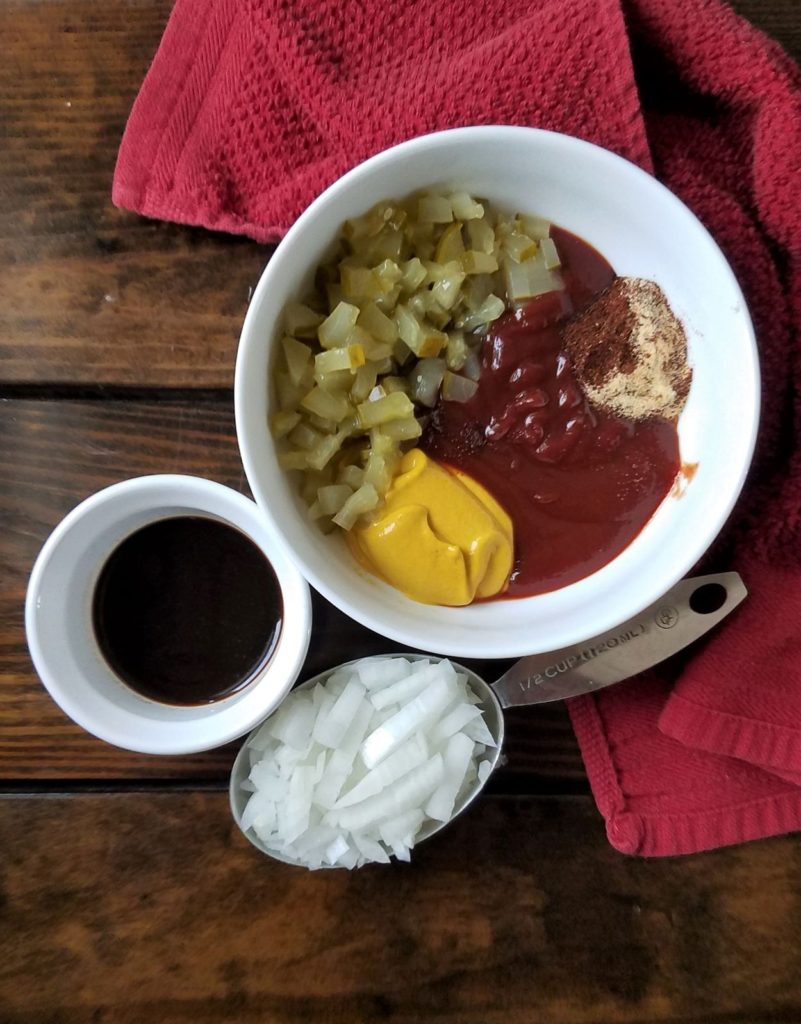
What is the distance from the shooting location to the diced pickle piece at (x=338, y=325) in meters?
0.81

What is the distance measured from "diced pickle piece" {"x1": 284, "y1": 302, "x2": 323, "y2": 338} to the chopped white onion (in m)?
0.36

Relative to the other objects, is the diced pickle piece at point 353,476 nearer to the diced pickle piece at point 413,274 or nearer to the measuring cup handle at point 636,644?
the diced pickle piece at point 413,274

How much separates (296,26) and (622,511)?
23.9 inches

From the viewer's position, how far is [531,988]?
993 millimetres

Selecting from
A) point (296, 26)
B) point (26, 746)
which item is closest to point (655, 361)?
point (296, 26)

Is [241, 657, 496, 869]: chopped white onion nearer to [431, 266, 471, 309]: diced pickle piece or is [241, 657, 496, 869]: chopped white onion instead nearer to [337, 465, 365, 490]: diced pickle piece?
[337, 465, 365, 490]: diced pickle piece

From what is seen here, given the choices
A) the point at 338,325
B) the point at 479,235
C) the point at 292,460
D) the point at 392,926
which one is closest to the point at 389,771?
the point at 392,926

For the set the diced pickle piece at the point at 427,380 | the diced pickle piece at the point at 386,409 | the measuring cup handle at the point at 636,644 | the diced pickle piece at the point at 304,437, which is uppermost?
the diced pickle piece at the point at 427,380

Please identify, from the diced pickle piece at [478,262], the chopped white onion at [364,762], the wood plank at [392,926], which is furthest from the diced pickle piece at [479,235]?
the wood plank at [392,926]

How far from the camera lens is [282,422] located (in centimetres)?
83

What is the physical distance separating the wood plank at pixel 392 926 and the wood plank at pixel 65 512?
→ 0.04 meters

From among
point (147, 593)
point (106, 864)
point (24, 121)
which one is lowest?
point (106, 864)

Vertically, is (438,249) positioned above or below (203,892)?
above

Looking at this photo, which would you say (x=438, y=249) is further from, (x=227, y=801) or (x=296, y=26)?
(x=227, y=801)
